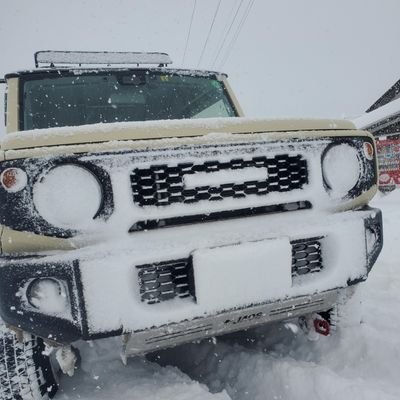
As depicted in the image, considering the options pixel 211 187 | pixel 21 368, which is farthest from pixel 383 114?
pixel 21 368

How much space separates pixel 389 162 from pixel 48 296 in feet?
A: 36.2

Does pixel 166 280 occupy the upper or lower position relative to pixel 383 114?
lower

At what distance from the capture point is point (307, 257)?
5.94ft

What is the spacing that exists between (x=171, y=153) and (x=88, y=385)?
132 centimetres

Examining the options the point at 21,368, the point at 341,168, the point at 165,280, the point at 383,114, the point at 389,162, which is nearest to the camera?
the point at 165,280

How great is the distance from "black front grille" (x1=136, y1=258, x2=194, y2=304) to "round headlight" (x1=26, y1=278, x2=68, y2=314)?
0.96 feet

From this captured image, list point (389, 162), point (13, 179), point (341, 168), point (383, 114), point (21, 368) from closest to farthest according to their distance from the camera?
point (13, 179) → point (21, 368) → point (341, 168) → point (389, 162) → point (383, 114)

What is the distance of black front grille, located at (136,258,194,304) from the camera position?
1.55m

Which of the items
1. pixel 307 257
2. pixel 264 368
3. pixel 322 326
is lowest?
pixel 264 368

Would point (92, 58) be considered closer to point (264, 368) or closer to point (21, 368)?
point (21, 368)

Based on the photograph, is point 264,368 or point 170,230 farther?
point 264,368

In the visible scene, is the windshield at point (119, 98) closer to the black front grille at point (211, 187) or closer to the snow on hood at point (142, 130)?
the snow on hood at point (142, 130)

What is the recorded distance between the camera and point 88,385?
6.77ft

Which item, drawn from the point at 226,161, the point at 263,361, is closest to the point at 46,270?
the point at 226,161
